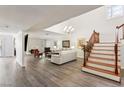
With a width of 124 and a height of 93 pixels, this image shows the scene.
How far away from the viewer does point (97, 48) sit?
6.82 metres

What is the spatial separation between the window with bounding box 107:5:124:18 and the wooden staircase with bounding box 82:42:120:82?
3.09 metres

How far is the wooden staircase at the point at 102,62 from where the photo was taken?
4860mm

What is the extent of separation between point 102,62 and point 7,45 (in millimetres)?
10280

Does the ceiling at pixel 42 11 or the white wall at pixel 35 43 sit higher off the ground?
the ceiling at pixel 42 11

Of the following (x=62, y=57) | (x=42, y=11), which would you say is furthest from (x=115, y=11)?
(x=42, y=11)

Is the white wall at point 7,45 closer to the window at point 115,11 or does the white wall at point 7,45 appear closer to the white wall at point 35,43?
the white wall at point 35,43

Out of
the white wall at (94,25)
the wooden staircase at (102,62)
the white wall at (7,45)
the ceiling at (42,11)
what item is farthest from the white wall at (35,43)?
the ceiling at (42,11)

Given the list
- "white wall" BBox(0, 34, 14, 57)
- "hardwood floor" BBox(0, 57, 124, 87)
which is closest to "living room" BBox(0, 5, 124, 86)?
"hardwood floor" BBox(0, 57, 124, 87)

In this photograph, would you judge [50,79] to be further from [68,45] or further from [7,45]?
[7,45]

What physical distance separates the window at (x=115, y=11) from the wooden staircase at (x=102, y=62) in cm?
309

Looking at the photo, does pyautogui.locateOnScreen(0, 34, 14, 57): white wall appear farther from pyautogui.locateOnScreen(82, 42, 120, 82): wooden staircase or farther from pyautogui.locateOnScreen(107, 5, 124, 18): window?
pyautogui.locateOnScreen(107, 5, 124, 18): window

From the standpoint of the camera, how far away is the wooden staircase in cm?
486

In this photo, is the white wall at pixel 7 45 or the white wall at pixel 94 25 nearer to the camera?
the white wall at pixel 94 25
